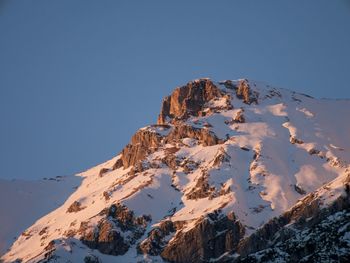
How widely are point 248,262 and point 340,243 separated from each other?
1682 cm

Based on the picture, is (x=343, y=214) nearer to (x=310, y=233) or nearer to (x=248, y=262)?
(x=310, y=233)

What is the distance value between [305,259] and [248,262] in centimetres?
1274

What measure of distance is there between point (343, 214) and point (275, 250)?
13003mm

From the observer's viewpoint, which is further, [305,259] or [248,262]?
[248,262]

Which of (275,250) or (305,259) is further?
(275,250)

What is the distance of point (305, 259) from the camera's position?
470 feet

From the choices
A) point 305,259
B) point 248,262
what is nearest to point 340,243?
point 305,259

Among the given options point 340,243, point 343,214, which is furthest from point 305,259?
point 343,214

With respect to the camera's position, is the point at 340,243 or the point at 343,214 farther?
the point at 343,214

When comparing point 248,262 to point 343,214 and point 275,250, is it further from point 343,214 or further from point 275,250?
point 343,214

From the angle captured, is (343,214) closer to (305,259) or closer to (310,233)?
(310,233)

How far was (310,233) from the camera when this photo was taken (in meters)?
154

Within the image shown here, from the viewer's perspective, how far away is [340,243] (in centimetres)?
14375

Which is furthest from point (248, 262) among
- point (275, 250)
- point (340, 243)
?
point (340, 243)
